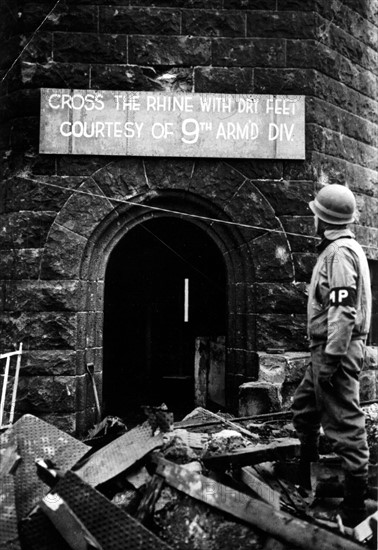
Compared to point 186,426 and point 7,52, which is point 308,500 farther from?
point 7,52

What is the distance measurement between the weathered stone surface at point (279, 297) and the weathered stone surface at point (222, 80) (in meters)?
2.13

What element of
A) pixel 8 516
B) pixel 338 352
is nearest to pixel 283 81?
pixel 338 352

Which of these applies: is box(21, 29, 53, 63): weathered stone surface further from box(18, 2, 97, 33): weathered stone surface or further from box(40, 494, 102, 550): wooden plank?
box(40, 494, 102, 550): wooden plank

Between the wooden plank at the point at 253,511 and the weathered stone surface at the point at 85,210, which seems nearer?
the wooden plank at the point at 253,511

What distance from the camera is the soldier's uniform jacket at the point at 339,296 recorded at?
3.55 m

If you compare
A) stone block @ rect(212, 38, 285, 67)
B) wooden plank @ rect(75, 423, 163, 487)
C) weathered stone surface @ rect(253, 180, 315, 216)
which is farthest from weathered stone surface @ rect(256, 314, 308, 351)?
stone block @ rect(212, 38, 285, 67)

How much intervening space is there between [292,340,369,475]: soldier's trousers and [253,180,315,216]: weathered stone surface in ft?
8.46

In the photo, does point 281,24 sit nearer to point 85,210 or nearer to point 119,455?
point 85,210

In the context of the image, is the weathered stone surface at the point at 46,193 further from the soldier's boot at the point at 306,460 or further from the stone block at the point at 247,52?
the soldier's boot at the point at 306,460

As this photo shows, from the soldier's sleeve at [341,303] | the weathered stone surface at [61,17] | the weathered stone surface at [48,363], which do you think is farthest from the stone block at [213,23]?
the weathered stone surface at [48,363]

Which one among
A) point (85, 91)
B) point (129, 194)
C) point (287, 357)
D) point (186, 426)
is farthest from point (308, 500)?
point (85, 91)

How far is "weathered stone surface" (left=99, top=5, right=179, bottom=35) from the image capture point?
19.8 feet

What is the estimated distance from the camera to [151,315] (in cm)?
949

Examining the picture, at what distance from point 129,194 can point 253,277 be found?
1.60 m
